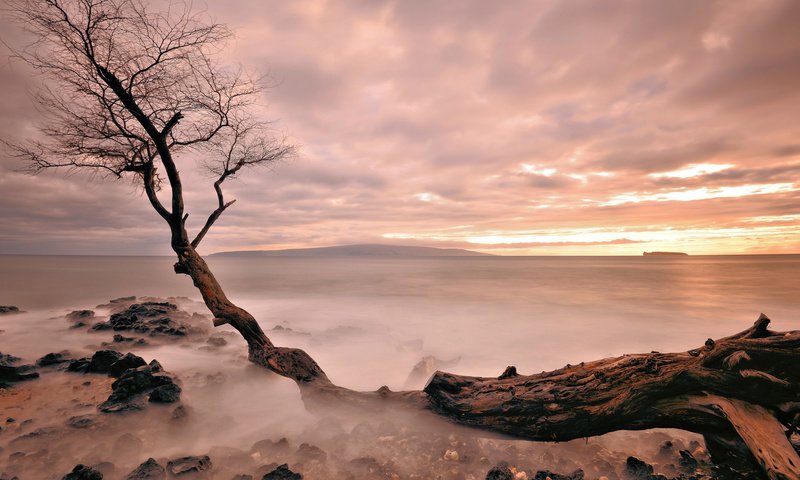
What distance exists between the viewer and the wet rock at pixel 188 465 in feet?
14.5

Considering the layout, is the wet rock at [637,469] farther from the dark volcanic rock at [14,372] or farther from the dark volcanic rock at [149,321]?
the dark volcanic rock at [149,321]

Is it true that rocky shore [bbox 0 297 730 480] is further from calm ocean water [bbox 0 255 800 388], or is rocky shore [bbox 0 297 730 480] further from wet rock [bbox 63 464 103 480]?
calm ocean water [bbox 0 255 800 388]

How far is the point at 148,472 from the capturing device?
4.34m

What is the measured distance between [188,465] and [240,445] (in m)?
0.99

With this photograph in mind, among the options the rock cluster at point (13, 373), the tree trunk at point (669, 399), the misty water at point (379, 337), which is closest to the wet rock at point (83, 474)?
the misty water at point (379, 337)

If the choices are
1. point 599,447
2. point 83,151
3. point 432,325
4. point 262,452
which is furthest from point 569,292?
point 83,151

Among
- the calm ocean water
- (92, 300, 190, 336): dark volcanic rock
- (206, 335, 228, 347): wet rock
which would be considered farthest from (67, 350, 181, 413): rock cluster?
(92, 300, 190, 336): dark volcanic rock

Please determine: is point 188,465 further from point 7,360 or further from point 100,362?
point 7,360

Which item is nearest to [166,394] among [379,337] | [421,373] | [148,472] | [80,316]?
[148,472]

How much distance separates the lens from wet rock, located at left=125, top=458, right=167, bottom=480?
14.0ft

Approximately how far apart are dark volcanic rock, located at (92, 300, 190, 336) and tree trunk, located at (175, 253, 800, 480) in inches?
402

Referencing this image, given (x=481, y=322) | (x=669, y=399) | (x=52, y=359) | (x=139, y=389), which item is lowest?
(x=481, y=322)

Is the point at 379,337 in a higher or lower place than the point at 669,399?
lower

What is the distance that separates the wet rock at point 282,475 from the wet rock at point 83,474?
201cm
